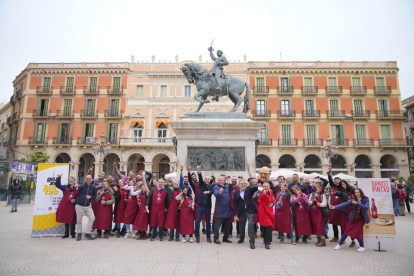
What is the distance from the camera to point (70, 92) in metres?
33.6

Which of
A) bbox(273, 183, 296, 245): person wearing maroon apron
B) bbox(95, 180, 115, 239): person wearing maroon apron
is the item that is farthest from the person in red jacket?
bbox(95, 180, 115, 239): person wearing maroon apron

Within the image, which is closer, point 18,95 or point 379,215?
point 379,215

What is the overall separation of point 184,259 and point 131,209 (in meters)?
2.63

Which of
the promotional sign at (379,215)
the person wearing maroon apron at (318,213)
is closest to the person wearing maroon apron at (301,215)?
the person wearing maroon apron at (318,213)

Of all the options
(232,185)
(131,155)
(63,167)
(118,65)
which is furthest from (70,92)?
(232,185)

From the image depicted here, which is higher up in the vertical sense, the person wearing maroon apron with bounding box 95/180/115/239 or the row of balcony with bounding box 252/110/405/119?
the row of balcony with bounding box 252/110/405/119

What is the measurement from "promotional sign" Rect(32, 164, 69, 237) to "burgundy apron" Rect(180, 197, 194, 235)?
10.7 feet

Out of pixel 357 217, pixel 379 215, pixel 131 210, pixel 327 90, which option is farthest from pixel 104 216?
pixel 327 90

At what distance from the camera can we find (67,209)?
6.89 m

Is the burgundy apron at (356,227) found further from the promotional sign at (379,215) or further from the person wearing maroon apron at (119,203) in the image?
the person wearing maroon apron at (119,203)

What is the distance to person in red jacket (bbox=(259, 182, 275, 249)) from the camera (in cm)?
582

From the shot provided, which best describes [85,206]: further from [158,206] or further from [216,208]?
[216,208]

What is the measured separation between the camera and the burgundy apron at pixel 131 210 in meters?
6.91

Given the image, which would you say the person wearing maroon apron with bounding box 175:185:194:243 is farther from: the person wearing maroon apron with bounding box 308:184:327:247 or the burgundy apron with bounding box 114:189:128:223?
the person wearing maroon apron with bounding box 308:184:327:247
